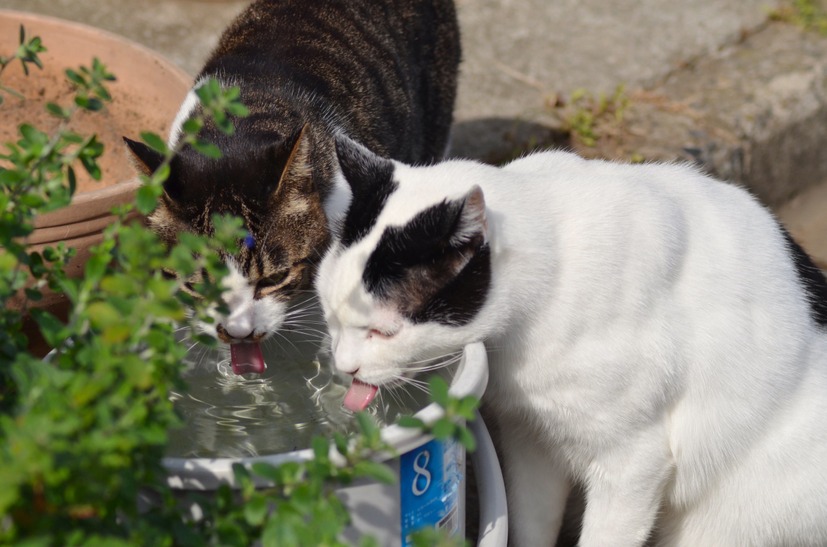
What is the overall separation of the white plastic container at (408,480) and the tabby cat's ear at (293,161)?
1.98ft

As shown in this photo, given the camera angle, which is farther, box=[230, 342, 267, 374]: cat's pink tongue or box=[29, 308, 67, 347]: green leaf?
box=[230, 342, 267, 374]: cat's pink tongue

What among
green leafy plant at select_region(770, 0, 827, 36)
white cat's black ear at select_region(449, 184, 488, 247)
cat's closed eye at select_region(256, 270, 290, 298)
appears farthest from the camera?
green leafy plant at select_region(770, 0, 827, 36)

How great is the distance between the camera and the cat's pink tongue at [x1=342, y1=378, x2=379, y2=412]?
1681mm

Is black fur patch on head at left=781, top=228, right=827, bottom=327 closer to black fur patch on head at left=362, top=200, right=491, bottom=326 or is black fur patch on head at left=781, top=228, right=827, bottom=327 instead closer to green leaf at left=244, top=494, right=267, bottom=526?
black fur patch on head at left=362, top=200, right=491, bottom=326

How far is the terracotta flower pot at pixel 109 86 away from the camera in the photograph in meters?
2.61

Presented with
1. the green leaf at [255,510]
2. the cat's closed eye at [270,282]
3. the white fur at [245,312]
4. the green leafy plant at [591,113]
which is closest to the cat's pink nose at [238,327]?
the white fur at [245,312]

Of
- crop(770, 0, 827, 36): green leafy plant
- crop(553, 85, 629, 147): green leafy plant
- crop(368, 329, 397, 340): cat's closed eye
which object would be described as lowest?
crop(553, 85, 629, 147): green leafy plant

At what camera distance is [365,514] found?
4.84 ft

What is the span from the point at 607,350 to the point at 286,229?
28.7 inches

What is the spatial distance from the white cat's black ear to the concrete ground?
5.63 ft

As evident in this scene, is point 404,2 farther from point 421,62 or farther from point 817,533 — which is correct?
point 817,533

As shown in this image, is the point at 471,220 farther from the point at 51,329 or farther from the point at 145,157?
the point at 145,157

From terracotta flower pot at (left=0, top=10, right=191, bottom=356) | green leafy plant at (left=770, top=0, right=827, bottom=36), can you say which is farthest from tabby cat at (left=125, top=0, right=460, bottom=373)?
green leafy plant at (left=770, top=0, right=827, bottom=36)

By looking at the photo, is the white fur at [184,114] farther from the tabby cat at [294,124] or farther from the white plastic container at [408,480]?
the white plastic container at [408,480]
